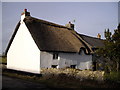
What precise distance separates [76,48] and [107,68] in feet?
29.5

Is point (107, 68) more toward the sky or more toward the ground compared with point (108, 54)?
more toward the ground

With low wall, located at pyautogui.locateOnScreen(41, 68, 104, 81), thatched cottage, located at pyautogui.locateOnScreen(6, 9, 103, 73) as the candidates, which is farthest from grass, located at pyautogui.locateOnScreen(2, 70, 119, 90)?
thatched cottage, located at pyautogui.locateOnScreen(6, 9, 103, 73)

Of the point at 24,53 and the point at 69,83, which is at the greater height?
the point at 24,53

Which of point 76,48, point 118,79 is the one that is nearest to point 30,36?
point 76,48

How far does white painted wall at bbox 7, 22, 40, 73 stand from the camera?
1794cm

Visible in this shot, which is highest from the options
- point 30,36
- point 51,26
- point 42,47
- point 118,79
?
point 51,26

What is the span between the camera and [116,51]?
11977mm

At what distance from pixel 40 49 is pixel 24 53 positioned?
3.62m

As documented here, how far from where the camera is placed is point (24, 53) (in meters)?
19.6

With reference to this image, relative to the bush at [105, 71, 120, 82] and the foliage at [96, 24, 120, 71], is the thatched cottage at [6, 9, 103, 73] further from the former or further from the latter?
the bush at [105, 71, 120, 82]

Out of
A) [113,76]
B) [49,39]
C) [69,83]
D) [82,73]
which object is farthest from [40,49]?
[113,76]

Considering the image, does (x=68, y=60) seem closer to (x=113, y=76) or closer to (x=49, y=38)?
(x=49, y=38)

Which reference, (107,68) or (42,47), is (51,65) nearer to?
(42,47)

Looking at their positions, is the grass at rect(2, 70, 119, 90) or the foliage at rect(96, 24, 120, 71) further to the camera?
the foliage at rect(96, 24, 120, 71)
